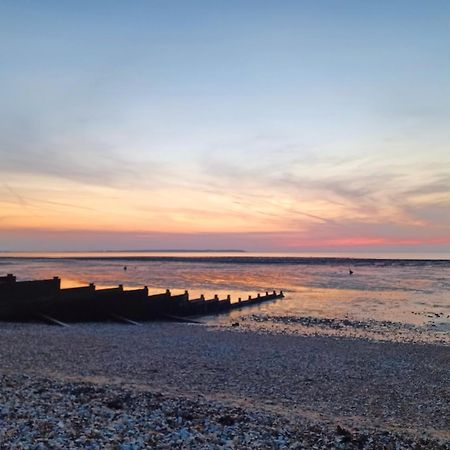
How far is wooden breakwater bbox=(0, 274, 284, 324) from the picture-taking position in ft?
66.4

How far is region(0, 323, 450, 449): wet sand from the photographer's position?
23.7 feet

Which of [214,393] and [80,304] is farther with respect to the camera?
[80,304]

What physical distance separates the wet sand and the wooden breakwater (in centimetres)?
235

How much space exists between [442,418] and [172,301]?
19323 mm

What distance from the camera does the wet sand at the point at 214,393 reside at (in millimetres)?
7215

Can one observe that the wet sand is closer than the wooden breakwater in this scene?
Yes

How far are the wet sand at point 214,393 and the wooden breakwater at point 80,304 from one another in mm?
2349

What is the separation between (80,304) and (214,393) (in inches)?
547

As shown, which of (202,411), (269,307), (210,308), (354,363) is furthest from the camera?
(269,307)

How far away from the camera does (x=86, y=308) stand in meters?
22.6

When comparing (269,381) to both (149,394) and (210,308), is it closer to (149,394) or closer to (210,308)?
(149,394)

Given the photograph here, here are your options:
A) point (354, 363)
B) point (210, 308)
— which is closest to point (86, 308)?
point (210, 308)

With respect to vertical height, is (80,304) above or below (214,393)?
above

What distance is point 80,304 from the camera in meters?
22.4
